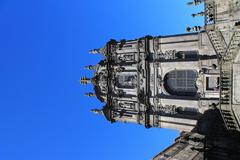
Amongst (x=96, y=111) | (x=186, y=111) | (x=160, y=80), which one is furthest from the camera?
(x=96, y=111)

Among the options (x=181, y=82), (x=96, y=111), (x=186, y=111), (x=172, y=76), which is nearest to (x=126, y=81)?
(x=172, y=76)

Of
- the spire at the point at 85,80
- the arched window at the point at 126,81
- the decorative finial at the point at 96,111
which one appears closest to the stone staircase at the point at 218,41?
the arched window at the point at 126,81

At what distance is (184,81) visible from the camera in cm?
3481

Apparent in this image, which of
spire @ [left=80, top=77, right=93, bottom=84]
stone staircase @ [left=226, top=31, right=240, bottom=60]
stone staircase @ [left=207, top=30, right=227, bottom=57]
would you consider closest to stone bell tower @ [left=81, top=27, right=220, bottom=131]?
spire @ [left=80, top=77, right=93, bottom=84]

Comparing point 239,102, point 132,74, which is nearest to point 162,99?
point 132,74

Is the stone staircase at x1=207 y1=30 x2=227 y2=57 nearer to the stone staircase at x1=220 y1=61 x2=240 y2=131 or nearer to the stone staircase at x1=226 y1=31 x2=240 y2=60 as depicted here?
the stone staircase at x1=226 y1=31 x2=240 y2=60

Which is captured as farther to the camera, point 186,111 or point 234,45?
point 186,111

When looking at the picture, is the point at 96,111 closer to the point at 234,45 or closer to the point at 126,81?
the point at 126,81

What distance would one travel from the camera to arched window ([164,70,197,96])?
3412 cm

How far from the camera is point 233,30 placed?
28141 millimetres

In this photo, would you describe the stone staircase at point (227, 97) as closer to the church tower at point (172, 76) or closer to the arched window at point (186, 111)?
the church tower at point (172, 76)

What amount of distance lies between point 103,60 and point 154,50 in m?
8.38

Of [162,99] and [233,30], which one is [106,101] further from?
[233,30]

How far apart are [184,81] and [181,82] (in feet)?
1.32
